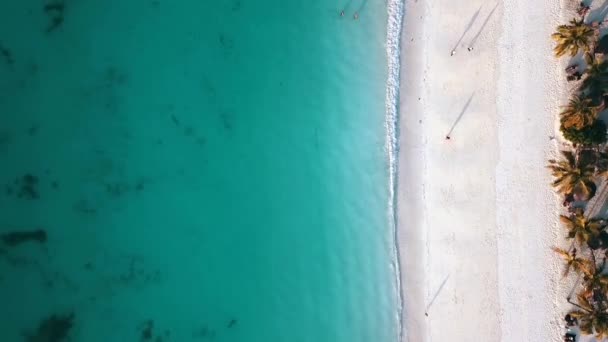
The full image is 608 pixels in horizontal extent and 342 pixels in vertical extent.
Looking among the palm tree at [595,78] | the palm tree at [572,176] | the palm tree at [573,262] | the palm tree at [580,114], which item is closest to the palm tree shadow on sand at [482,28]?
the palm tree at [595,78]

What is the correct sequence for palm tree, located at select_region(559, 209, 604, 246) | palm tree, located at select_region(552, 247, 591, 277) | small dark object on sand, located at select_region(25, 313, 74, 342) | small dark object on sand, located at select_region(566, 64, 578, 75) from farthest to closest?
small dark object on sand, located at select_region(566, 64, 578, 75), small dark object on sand, located at select_region(25, 313, 74, 342), palm tree, located at select_region(552, 247, 591, 277), palm tree, located at select_region(559, 209, 604, 246)

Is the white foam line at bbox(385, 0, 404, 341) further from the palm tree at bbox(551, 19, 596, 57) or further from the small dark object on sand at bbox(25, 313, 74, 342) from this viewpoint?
the small dark object on sand at bbox(25, 313, 74, 342)

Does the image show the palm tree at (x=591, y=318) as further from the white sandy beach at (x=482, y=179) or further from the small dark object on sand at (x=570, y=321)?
the white sandy beach at (x=482, y=179)

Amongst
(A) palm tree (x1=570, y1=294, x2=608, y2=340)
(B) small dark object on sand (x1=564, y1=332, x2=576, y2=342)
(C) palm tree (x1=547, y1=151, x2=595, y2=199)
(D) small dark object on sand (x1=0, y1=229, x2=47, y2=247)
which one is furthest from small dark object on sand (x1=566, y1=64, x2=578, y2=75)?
(D) small dark object on sand (x1=0, y1=229, x2=47, y2=247)

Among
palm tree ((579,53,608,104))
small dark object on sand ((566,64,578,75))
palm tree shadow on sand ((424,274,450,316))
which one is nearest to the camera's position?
palm tree ((579,53,608,104))

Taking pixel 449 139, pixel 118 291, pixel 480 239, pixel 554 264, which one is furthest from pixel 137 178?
pixel 554 264

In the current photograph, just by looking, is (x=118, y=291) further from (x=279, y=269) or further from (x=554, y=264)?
(x=554, y=264)

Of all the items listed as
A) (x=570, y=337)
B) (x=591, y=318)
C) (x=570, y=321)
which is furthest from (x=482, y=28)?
(x=570, y=337)
